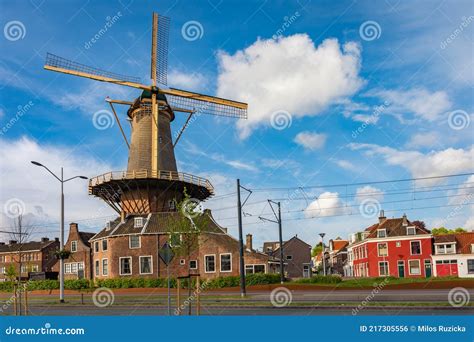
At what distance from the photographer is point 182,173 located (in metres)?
52.2

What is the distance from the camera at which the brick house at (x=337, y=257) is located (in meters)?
97.1

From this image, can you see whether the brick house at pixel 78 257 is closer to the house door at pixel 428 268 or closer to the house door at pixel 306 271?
the house door at pixel 306 271

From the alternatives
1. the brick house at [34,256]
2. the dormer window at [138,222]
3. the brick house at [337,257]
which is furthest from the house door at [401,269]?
the brick house at [34,256]

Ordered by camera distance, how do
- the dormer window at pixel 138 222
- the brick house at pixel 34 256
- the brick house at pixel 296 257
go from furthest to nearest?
1. the brick house at pixel 34 256
2. the brick house at pixel 296 257
3. the dormer window at pixel 138 222

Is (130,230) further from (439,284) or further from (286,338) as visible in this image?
(286,338)

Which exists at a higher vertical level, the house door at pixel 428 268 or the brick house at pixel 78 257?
the brick house at pixel 78 257

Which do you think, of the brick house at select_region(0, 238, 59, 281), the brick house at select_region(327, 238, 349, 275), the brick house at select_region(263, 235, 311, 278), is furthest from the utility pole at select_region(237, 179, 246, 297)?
the brick house at select_region(0, 238, 59, 281)

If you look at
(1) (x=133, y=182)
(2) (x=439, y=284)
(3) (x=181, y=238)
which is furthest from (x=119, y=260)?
(2) (x=439, y=284)

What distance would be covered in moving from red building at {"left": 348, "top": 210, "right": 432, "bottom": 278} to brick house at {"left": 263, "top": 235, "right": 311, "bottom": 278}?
884 centimetres

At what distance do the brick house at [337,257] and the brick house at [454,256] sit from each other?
107 feet

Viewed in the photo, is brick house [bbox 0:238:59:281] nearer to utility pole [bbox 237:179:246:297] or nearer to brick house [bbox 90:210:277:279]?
brick house [bbox 90:210:277:279]

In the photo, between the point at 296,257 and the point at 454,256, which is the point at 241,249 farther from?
the point at 296,257

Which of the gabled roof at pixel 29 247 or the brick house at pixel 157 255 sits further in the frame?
the gabled roof at pixel 29 247

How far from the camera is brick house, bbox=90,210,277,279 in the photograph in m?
47.8
